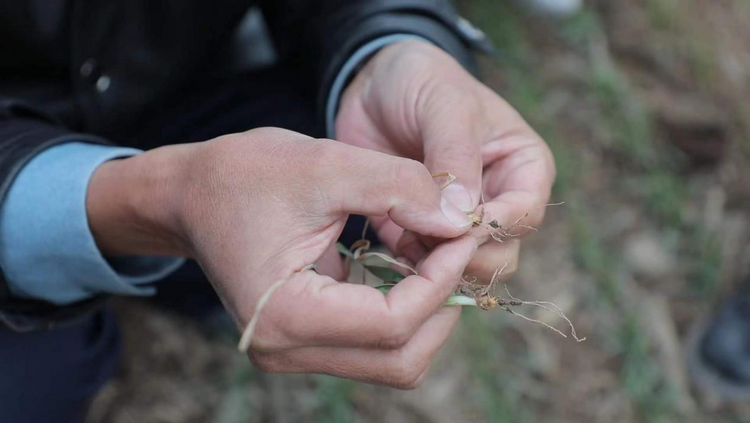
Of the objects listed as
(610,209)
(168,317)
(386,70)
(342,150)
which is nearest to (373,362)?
(342,150)

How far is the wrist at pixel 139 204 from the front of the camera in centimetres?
90

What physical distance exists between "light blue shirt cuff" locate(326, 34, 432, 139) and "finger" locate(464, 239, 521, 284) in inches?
16.5

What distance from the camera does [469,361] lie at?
5.45 ft

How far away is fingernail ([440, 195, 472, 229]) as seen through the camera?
89 centimetres

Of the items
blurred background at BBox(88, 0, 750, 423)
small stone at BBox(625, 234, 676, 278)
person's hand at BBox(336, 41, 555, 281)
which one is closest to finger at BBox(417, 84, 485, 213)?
person's hand at BBox(336, 41, 555, 281)

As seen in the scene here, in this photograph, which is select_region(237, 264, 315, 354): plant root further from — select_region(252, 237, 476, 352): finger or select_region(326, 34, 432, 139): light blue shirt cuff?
select_region(326, 34, 432, 139): light blue shirt cuff

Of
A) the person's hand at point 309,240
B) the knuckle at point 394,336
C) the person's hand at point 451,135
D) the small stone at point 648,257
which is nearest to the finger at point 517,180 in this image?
the person's hand at point 451,135

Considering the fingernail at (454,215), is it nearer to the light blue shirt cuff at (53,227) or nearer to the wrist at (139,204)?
the wrist at (139,204)

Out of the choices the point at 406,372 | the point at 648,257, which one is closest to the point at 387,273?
the point at 406,372

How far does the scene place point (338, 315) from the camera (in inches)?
30.2

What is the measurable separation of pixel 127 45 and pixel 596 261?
4.34 feet

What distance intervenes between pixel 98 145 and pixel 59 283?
24cm

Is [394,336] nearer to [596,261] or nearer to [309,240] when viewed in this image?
[309,240]

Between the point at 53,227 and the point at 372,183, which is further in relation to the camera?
the point at 53,227
